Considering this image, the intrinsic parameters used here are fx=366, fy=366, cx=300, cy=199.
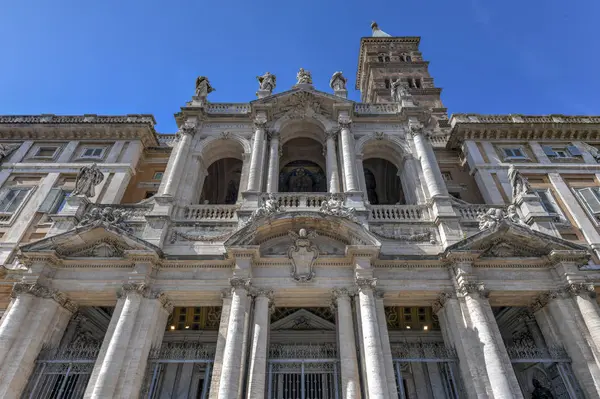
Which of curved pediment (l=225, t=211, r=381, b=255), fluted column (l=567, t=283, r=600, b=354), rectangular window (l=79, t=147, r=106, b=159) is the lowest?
fluted column (l=567, t=283, r=600, b=354)

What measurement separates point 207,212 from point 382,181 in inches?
411

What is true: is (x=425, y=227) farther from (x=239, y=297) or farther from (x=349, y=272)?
(x=239, y=297)

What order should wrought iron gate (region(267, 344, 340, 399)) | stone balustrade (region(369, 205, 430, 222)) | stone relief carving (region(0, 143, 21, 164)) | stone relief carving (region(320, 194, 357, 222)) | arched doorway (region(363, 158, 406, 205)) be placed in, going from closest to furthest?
1. wrought iron gate (region(267, 344, 340, 399))
2. stone relief carving (region(320, 194, 357, 222))
3. stone balustrade (region(369, 205, 430, 222))
4. stone relief carving (region(0, 143, 21, 164))
5. arched doorway (region(363, 158, 406, 205))

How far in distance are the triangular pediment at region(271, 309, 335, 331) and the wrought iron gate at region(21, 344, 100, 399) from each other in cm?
671

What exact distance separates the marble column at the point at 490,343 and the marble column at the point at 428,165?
4.30 metres

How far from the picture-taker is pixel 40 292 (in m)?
11.9

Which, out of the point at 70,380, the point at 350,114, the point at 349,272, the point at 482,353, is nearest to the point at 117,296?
the point at 70,380

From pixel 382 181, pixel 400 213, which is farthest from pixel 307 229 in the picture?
pixel 382 181

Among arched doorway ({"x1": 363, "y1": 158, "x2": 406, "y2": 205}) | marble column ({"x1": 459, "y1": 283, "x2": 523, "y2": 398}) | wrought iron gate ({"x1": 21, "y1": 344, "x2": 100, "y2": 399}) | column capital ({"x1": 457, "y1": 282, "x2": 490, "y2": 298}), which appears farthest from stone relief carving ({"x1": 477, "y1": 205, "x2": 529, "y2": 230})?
wrought iron gate ({"x1": 21, "y1": 344, "x2": 100, "y2": 399})

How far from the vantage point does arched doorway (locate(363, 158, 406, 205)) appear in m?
20.2

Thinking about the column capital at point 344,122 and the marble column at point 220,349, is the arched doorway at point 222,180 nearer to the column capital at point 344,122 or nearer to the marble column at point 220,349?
the column capital at point 344,122

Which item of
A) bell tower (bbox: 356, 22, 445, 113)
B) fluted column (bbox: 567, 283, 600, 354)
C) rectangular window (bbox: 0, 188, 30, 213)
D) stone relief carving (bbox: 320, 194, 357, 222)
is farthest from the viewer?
bell tower (bbox: 356, 22, 445, 113)

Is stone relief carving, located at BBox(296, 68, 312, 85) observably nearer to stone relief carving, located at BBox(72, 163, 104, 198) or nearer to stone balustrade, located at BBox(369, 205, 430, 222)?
stone balustrade, located at BBox(369, 205, 430, 222)

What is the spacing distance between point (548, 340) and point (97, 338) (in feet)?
53.6
